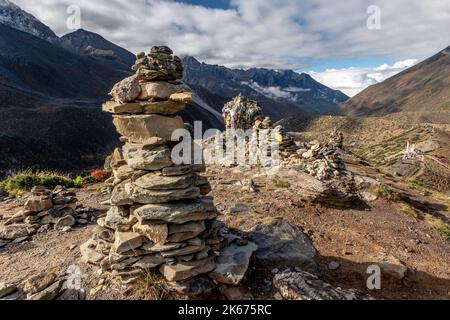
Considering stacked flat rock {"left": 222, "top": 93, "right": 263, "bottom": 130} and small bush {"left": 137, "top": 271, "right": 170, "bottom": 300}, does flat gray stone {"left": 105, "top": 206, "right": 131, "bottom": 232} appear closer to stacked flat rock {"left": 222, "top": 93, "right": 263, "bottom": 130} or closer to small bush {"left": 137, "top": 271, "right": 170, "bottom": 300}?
small bush {"left": 137, "top": 271, "right": 170, "bottom": 300}

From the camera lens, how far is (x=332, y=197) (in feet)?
48.5

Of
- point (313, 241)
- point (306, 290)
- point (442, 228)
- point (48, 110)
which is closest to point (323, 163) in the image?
point (442, 228)

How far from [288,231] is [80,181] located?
529 inches

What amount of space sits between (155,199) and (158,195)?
4.8 inches

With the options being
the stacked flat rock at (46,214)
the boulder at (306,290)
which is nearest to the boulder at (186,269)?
the boulder at (306,290)

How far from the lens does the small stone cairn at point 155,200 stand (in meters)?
7.04

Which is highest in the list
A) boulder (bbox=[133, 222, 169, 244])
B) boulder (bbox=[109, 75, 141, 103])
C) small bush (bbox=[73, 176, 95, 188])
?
boulder (bbox=[109, 75, 141, 103])

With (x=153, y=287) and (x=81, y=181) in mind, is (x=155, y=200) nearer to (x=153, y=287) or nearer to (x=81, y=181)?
(x=153, y=287)

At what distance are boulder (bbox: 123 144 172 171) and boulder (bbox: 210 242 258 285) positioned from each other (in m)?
2.59

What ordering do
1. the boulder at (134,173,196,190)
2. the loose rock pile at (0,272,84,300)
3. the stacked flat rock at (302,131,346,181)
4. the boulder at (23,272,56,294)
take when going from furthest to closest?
the stacked flat rock at (302,131,346,181)
the boulder at (134,173,196,190)
the boulder at (23,272,56,294)
the loose rock pile at (0,272,84,300)

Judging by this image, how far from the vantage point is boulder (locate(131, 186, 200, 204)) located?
284 inches

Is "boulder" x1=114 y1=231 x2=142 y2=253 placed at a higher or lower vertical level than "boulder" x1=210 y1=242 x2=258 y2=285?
higher

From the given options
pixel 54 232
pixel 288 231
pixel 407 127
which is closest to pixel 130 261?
pixel 288 231

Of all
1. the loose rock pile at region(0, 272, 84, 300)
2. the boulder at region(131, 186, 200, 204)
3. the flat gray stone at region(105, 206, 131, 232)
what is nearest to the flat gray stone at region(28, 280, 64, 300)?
the loose rock pile at region(0, 272, 84, 300)
